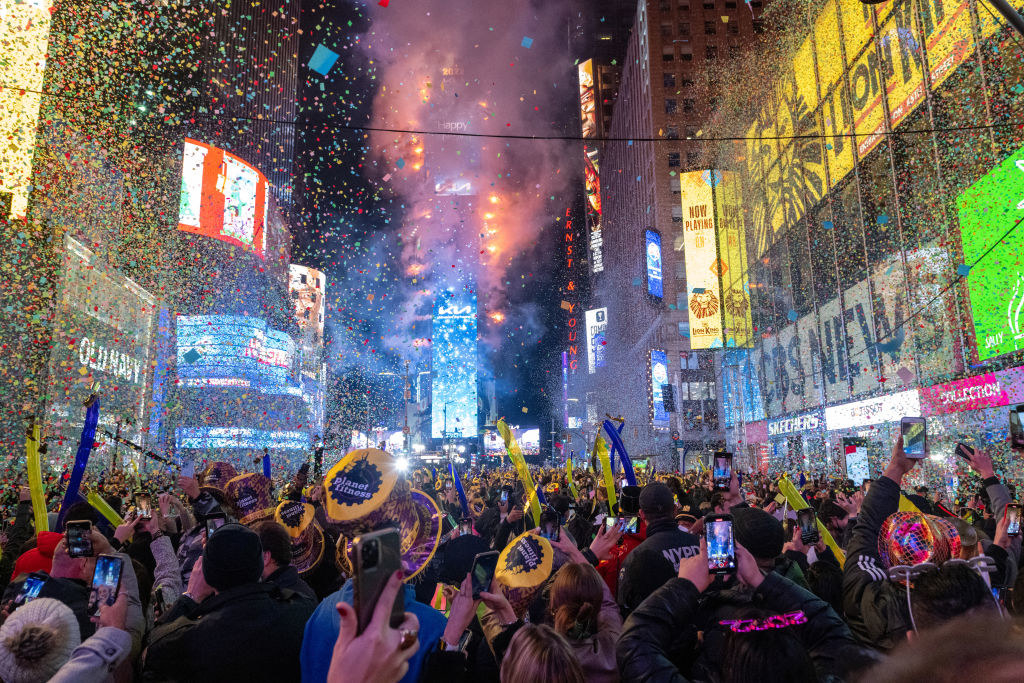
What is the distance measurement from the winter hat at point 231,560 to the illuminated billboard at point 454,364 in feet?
329

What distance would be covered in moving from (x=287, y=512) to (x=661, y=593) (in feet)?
11.9

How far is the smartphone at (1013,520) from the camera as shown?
4641 millimetres

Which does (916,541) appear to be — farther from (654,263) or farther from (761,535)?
(654,263)

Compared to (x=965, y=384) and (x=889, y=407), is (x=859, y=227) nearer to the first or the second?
(x=889, y=407)

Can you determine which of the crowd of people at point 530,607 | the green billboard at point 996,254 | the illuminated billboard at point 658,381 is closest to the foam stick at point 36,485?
the crowd of people at point 530,607

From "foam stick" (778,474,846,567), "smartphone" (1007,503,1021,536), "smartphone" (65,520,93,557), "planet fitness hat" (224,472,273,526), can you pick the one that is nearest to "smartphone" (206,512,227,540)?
"smartphone" (65,520,93,557)

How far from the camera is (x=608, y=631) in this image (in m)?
3.20

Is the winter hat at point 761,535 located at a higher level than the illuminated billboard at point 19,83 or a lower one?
lower

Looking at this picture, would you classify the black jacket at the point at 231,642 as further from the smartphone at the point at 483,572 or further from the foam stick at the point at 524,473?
the foam stick at the point at 524,473

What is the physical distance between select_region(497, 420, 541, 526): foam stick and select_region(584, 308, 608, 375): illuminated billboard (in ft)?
259

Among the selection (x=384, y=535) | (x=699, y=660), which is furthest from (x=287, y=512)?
(x=384, y=535)

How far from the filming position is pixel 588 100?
345ft

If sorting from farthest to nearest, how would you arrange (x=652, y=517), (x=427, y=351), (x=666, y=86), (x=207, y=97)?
(x=427, y=351) → (x=207, y=97) → (x=666, y=86) → (x=652, y=517)

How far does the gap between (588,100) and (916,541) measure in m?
109
